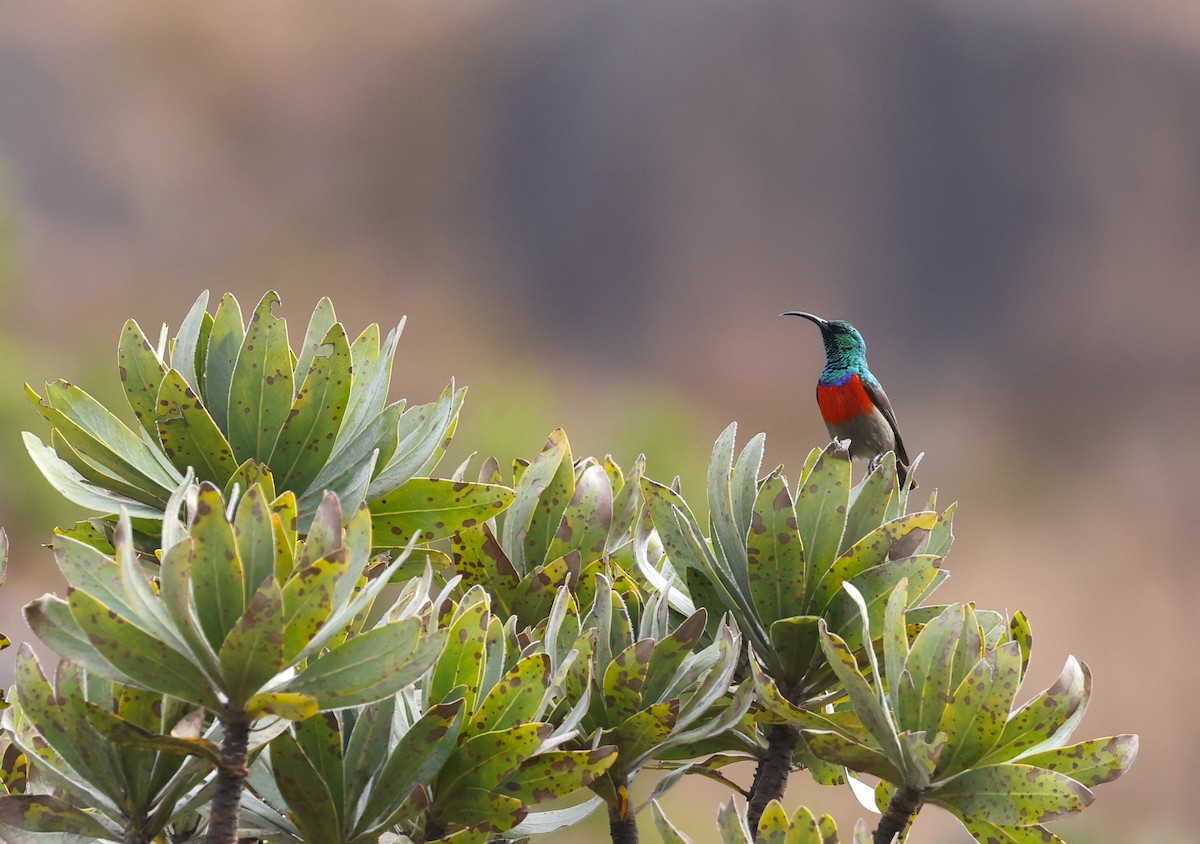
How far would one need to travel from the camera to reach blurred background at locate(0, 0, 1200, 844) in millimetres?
23125

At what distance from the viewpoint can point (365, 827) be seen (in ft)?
3.42

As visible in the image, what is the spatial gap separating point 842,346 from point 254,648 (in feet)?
9.59

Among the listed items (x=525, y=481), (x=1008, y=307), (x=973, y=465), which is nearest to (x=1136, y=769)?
(x=973, y=465)

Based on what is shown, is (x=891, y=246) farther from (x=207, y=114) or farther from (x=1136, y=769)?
(x=207, y=114)

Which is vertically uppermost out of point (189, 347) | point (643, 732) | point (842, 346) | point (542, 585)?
point (842, 346)

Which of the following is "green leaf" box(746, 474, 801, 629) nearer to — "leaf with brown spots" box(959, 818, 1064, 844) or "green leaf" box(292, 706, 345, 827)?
"leaf with brown spots" box(959, 818, 1064, 844)

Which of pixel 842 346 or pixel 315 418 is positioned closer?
pixel 315 418

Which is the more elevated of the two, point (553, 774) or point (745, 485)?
point (745, 485)

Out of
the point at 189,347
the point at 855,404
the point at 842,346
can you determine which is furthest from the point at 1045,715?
the point at 842,346

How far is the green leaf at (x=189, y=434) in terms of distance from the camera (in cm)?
121

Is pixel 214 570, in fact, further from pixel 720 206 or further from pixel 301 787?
pixel 720 206

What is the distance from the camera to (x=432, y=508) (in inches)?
51.3

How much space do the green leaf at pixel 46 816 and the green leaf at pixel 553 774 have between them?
35 cm

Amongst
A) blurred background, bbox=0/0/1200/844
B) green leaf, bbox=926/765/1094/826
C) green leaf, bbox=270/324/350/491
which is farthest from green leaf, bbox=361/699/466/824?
blurred background, bbox=0/0/1200/844
